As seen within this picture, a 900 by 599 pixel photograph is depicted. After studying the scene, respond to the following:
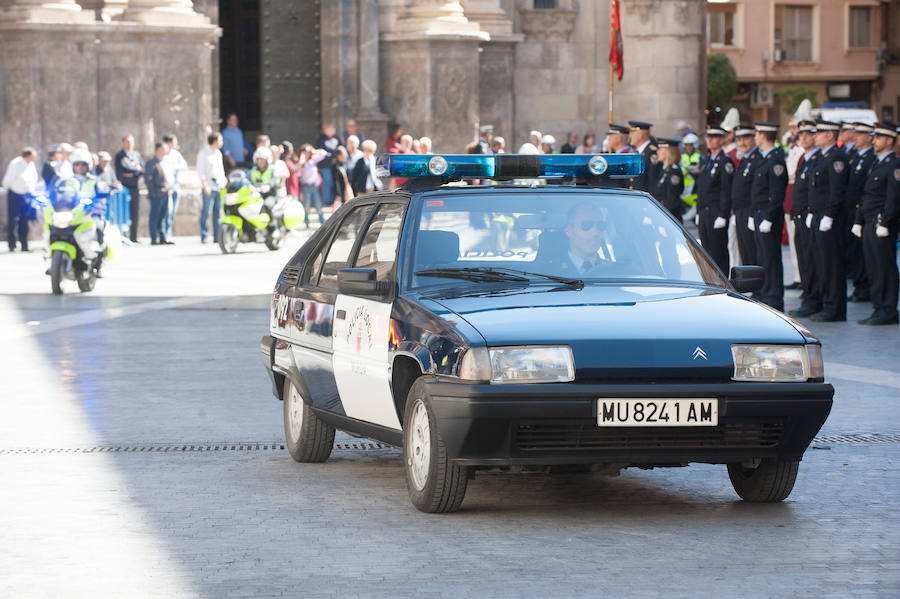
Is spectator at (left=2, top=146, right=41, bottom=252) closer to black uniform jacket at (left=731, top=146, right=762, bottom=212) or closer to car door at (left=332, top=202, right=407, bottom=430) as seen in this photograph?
black uniform jacket at (left=731, top=146, right=762, bottom=212)

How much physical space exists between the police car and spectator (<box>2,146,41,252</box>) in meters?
19.1

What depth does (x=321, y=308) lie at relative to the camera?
352 inches

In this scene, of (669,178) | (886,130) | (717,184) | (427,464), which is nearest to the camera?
(427,464)

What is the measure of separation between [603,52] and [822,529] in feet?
97.0

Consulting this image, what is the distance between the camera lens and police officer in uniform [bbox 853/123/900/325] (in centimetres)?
1683

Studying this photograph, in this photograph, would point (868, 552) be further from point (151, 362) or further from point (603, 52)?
point (603, 52)

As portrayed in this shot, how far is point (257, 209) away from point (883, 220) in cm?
1263

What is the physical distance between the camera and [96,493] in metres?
8.42

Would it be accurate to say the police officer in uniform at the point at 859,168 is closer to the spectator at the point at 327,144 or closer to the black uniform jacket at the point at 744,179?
the black uniform jacket at the point at 744,179

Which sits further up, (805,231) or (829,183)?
(829,183)

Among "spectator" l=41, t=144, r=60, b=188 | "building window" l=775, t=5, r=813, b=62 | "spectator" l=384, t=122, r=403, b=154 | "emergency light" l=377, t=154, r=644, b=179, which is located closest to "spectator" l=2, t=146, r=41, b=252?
"spectator" l=41, t=144, r=60, b=188

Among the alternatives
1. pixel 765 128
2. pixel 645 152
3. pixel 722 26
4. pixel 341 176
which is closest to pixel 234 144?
pixel 341 176

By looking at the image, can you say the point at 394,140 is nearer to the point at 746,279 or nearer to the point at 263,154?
the point at 263,154

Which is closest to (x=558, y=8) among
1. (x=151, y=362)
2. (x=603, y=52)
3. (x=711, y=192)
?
(x=603, y=52)
